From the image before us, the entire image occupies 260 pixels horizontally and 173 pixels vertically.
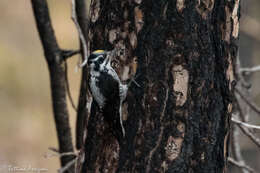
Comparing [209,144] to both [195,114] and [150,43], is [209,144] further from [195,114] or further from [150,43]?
[150,43]

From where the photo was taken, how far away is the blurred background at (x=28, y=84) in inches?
337

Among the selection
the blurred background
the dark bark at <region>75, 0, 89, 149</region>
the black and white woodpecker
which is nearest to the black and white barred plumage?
the black and white woodpecker

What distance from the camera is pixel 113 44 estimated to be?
8.96 ft

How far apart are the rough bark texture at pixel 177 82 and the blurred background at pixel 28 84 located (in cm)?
577

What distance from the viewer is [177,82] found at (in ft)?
8.46

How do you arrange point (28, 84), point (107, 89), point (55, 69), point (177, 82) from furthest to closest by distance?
point (28, 84) < point (55, 69) < point (107, 89) < point (177, 82)

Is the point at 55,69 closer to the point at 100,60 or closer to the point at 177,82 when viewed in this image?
the point at 100,60

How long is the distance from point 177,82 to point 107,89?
971 mm

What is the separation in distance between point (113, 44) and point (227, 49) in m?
0.69

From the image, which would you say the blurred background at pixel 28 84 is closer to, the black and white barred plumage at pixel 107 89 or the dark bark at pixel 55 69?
the dark bark at pixel 55 69

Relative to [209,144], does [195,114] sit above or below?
above

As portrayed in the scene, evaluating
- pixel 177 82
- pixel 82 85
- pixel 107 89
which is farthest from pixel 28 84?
pixel 177 82

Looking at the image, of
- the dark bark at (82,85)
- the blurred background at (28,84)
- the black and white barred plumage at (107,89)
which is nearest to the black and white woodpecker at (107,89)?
the black and white barred plumage at (107,89)

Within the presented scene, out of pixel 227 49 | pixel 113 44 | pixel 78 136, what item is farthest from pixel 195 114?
pixel 78 136
